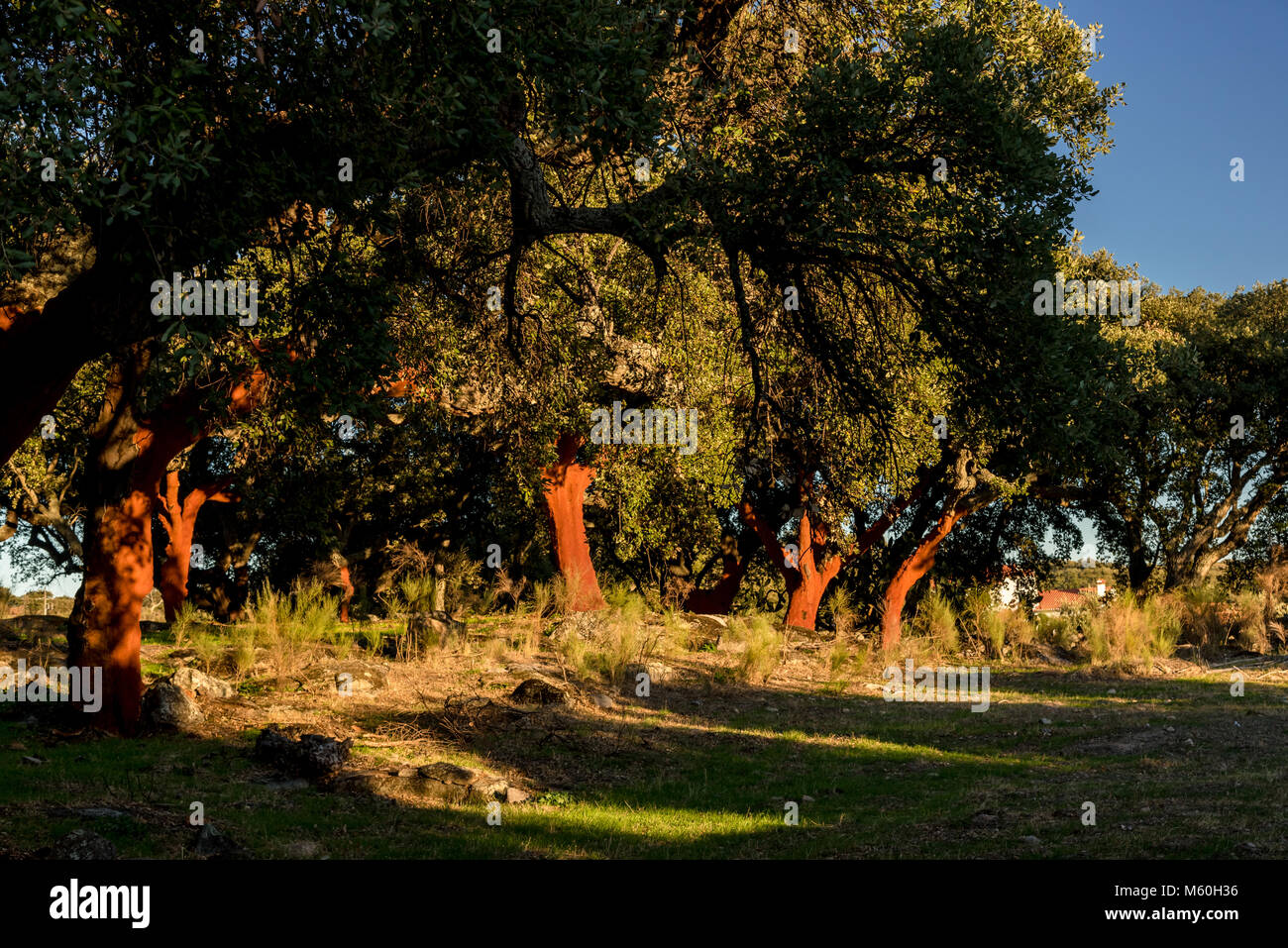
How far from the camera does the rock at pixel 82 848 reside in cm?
667

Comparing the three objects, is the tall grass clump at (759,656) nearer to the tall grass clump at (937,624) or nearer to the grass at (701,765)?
the grass at (701,765)

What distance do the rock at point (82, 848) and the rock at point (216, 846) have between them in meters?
0.77

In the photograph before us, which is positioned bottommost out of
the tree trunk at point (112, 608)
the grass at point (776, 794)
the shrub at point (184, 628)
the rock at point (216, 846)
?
the grass at point (776, 794)

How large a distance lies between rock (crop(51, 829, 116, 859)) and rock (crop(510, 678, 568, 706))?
8.06 m

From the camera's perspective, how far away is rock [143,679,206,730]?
12055 millimetres

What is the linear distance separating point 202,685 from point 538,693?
465 centimetres

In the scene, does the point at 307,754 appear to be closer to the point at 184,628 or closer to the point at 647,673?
the point at 647,673

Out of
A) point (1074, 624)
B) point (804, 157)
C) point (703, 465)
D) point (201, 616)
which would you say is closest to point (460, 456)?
point (201, 616)

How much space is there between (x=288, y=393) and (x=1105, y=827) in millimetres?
7938

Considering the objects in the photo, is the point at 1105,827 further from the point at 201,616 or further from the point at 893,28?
the point at 201,616

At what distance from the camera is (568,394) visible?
59.1ft

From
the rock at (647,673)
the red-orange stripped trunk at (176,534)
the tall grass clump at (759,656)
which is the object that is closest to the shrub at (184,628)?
the red-orange stripped trunk at (176,534)

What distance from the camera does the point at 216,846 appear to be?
301 inches

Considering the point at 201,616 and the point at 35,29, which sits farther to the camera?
the point at 201,616
